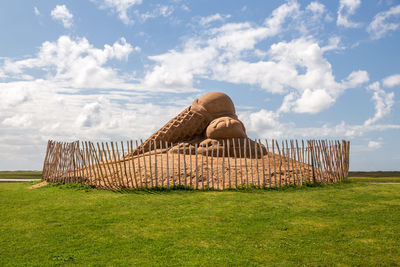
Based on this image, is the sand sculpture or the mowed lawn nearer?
the mowed lawn

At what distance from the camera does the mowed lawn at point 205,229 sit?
4.59 m

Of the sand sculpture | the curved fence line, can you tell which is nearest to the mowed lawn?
the curved fence line

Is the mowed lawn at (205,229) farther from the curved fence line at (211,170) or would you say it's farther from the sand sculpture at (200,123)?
the sand sculpture at (200,123)

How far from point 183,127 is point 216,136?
179 centimetres

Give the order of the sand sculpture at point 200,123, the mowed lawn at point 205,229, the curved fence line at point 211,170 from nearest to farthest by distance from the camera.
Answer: the mowed lawn at point 205,229 → the curved fence line at point 211,170 → the sand sculpture at point 200,123

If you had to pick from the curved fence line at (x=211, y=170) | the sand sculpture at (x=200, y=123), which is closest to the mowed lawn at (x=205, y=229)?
the curved fence line at (x=211, y=170)

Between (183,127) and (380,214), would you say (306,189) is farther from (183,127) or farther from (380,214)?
(183,127)

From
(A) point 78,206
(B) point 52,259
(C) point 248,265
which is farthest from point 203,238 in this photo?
(A) point 78,206

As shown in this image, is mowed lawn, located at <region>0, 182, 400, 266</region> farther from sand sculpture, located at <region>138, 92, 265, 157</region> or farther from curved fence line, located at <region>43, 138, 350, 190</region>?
sand sculpture, located at <region>138, 92, 265, 157</region>

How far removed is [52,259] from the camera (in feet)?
15.2

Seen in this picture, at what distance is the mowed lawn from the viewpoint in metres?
4.59

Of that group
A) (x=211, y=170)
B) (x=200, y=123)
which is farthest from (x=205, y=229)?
(x=200, y=123)

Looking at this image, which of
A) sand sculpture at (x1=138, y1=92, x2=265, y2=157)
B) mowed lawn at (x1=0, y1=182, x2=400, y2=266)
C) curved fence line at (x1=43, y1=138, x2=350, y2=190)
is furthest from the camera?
sand sculpture at (x1=138, y1=92, x2=265, y2=157)

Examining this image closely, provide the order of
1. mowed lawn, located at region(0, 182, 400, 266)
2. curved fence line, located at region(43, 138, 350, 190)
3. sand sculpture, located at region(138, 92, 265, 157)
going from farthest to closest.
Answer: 1. sand sculpture, located at region(138, 92, 265, 157)
2. curved fence line, located at region(43, 138, 350, 190)
3. mowed lawn, located at region(0, 182, 400, 266)
